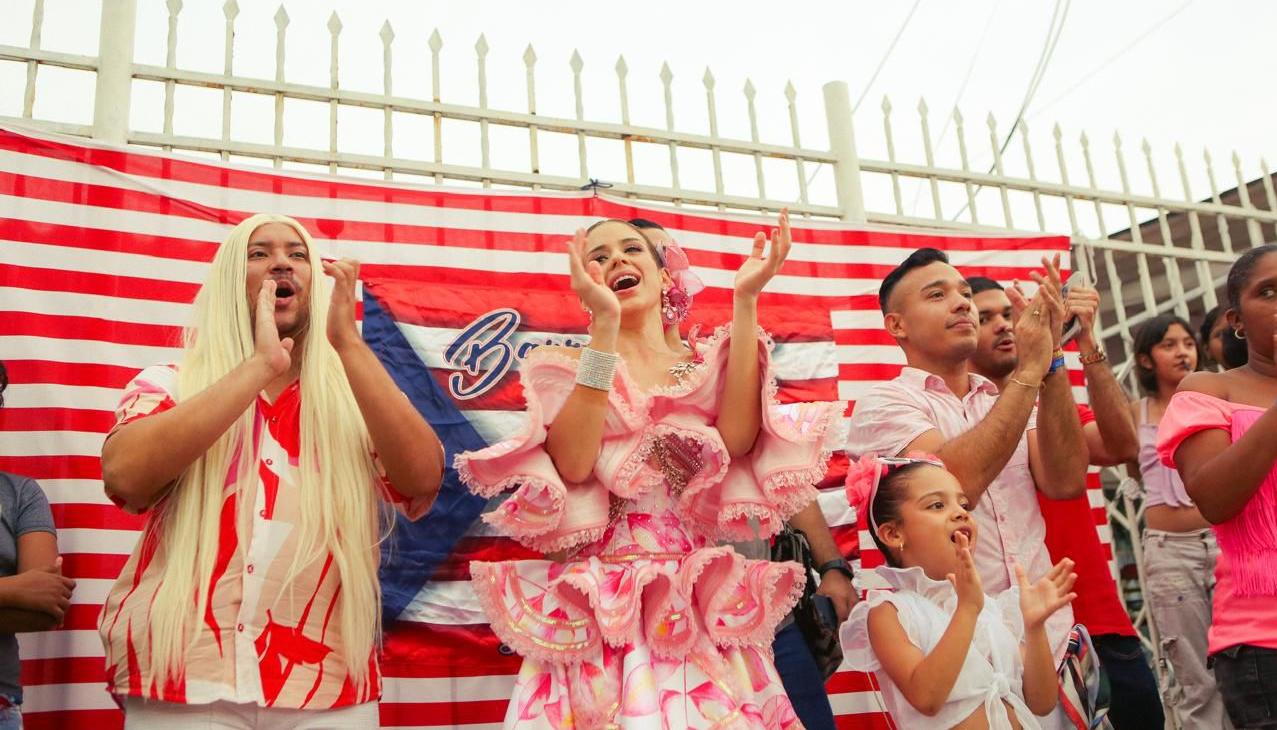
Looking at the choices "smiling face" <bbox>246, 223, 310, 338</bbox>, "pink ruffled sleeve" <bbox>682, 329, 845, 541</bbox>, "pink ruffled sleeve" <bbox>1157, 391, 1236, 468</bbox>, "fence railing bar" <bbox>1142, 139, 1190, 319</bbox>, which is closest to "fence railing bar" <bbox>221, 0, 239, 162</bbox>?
"smiling face" <bbox>246, 223, 310, 338</bbox>

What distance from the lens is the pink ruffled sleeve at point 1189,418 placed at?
107 inches

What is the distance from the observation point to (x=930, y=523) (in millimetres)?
2652

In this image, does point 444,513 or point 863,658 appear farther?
point 444,513

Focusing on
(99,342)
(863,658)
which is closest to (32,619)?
(99,342)

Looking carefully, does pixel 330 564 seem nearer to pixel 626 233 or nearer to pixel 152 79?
pixel 626 233

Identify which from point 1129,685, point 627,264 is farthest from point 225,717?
point 1129,685

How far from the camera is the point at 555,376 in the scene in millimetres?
2482

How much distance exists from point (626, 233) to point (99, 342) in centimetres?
175

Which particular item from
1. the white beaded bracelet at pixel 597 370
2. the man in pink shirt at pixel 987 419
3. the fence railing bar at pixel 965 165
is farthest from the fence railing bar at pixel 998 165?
the white beaded bracelet at pixel 597 370

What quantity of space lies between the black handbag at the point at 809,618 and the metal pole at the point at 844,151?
2.02 metres

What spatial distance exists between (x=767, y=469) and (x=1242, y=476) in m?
1.14

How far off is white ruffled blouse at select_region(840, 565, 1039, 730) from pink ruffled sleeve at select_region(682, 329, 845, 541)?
0.36 metres

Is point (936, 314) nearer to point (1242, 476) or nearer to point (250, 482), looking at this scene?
point (1242, 476)

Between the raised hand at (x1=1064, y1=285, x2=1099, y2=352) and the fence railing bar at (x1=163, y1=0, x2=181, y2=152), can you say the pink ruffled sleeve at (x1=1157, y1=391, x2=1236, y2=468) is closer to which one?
the raised hand at (x1=1064, y1=285, x2=1099, y2=352)
